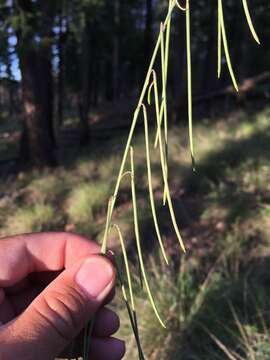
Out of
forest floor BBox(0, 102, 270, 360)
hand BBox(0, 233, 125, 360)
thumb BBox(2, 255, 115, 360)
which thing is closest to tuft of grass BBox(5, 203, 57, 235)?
forest floor BBox(0, 102, 270, 360)

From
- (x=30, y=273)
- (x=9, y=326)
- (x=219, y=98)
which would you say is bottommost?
(x=219, y=98)

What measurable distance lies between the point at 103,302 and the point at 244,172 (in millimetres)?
5349

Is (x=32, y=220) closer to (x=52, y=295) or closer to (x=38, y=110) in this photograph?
(x=38, y=110)

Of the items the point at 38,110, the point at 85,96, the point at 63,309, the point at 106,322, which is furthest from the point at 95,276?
the point at 85,96

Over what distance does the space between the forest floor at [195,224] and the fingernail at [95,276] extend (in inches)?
51.5

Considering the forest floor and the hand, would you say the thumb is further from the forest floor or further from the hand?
the forest floor

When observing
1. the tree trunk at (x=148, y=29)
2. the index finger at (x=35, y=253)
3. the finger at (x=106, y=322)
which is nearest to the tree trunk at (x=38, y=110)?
the tree trunk at (x=148, y=29)

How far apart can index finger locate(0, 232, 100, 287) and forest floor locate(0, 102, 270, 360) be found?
1201 millimetres

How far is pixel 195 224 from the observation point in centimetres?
566

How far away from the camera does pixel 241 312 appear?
135 inches

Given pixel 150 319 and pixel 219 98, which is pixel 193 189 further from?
pixel 219 98

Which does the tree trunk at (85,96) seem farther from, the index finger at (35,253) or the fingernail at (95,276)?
the fingernail at (95,276)

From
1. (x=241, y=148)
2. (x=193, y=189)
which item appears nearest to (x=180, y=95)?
(x=241, y=148)

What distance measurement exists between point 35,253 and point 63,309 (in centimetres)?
42
